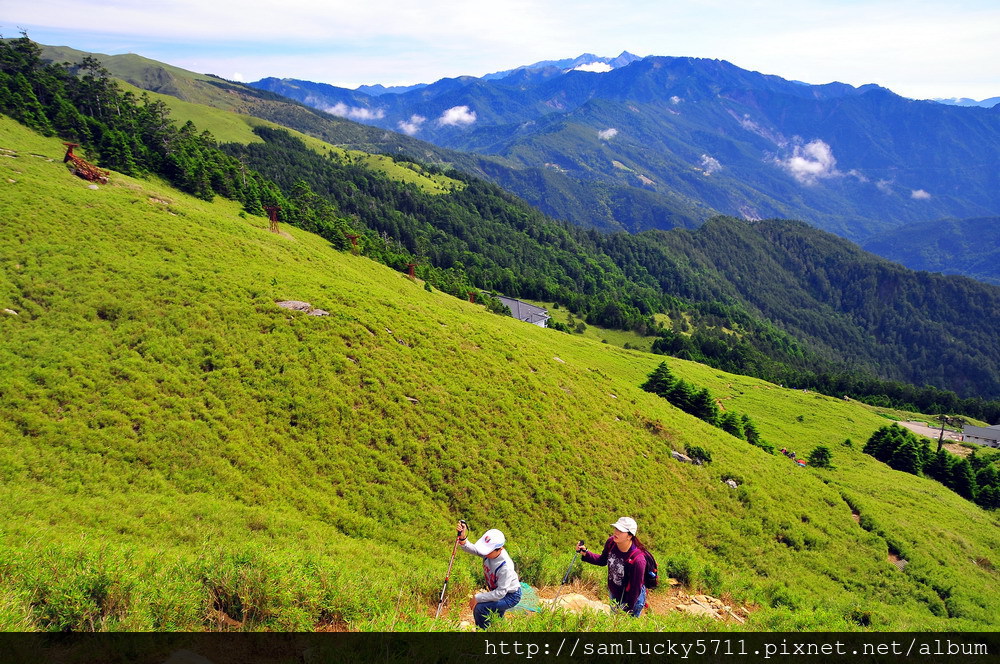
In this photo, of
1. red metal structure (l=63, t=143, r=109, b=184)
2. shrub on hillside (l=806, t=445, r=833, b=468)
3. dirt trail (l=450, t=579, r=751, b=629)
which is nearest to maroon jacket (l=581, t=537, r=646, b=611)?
dirt trail (l=450, t=579, r=751, b=629)

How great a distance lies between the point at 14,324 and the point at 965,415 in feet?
659

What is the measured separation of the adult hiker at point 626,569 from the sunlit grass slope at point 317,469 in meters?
0.58

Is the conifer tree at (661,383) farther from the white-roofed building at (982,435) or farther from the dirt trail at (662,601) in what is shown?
the white-roofed building at (982,435)

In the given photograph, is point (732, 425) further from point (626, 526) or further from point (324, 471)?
point (626, 526)

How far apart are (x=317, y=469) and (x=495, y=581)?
1271 centimetres

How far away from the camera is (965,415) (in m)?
134

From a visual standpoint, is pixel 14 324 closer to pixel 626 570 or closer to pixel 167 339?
pixel 167 339

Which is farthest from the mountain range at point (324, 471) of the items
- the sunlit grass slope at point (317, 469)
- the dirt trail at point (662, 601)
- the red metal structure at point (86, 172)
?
the red metal structure at point (86, 172)

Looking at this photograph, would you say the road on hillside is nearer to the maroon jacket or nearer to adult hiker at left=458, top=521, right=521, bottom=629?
the maroon jacket

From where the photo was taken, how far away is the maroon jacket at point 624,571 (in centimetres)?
1070

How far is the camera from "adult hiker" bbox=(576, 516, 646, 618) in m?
10.5

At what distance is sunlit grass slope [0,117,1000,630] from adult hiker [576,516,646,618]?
583mm
